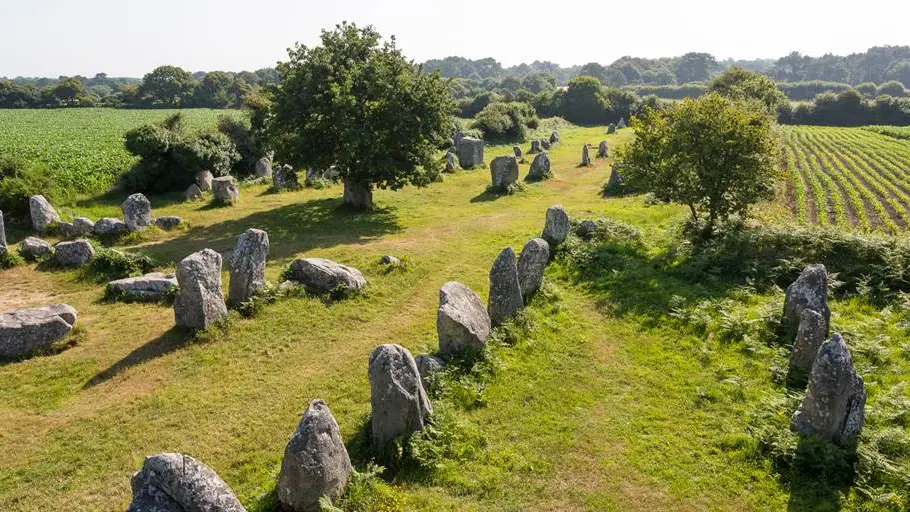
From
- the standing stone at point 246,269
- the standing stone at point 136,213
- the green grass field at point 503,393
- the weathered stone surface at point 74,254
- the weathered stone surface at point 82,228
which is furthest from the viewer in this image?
the standing stone at point 136,213

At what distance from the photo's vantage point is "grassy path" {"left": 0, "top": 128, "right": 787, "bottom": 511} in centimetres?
1123

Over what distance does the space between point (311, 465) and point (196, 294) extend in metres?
9.87

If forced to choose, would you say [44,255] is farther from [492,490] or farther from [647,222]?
[647,222]

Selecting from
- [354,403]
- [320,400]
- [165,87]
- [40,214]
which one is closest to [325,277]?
[354,403]

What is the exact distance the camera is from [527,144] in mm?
67000

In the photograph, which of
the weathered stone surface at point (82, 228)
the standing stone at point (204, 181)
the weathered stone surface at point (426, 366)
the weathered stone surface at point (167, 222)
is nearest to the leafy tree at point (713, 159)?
the weathered stone surface at point (426, 366)

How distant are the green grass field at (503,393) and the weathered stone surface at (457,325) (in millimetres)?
914

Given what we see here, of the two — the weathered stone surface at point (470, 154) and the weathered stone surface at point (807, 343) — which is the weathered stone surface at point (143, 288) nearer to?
the weathered stone surface at point (807, 343)

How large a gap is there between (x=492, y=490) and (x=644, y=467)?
3.31 m

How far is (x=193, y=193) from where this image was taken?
3747 cm

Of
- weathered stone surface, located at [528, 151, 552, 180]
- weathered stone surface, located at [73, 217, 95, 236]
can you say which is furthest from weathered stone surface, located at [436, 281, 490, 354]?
weathered stone surface, located at [528, 151, 552, 180]

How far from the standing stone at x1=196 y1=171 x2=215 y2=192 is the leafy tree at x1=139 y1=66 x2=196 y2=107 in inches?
3715

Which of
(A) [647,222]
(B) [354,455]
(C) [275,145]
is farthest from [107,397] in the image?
(A) [647,222]

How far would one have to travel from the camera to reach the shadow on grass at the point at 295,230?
2658 cm
